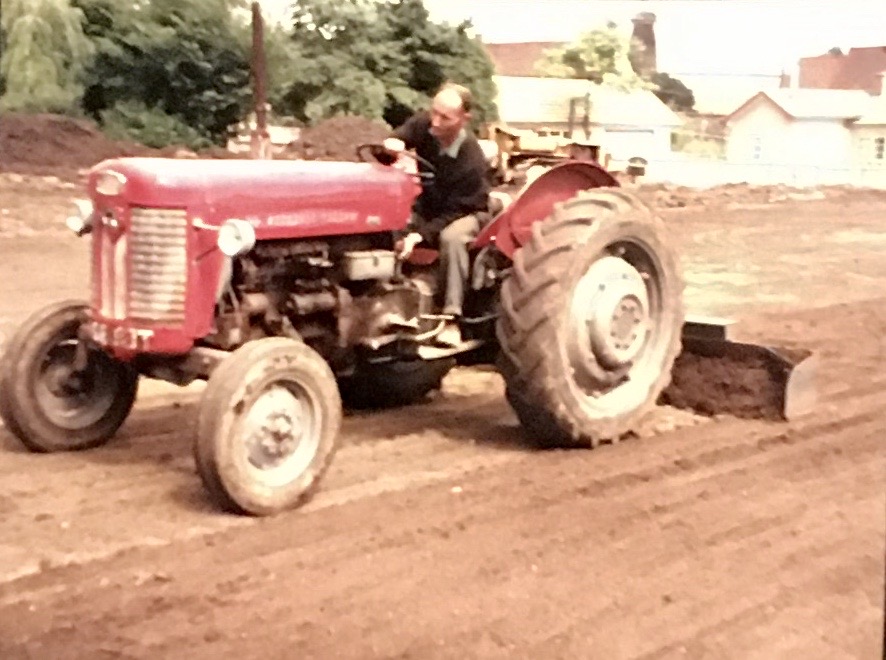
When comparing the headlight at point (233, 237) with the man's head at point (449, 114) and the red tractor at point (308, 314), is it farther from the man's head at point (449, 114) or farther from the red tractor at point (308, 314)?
the man's head at point (449, 114)

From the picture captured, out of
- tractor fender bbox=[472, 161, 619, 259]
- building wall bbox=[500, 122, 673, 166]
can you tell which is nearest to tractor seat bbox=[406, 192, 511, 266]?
Answer: tractor fender bbox=[472, 161, 619, 259]

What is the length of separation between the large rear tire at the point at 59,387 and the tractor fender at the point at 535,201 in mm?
1145

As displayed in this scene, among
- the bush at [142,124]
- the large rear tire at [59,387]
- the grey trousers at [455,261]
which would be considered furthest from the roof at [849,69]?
the bush at [142,124]

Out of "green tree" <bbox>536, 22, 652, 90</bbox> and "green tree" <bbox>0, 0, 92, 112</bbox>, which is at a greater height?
"green tree" <bbox>0, 0, 92, 112</bbox>

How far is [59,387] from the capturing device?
142 inches

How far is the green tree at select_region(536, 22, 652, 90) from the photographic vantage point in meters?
4.37

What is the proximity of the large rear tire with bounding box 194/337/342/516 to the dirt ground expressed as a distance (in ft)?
0.25

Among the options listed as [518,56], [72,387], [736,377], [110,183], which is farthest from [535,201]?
[72,387]

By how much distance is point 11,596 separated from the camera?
256cm

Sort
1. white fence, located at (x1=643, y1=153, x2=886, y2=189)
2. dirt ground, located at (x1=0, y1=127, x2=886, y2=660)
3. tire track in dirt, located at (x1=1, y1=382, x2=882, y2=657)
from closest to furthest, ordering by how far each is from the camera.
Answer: dirt ground, located at (x1=0, y1=127, x2=886, y2=660) < tire track in dirt, located at (x1=1, y1=382, x2=882, y2=657) < white fence, located at (x1=643, y1=153, x2=886, y2=189)

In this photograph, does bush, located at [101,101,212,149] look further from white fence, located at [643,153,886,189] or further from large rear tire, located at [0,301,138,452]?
large rear tire, located at [0,301,138,452]

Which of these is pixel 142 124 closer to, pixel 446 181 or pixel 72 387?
pixel 446 181

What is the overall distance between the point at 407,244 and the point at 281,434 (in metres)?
0.91

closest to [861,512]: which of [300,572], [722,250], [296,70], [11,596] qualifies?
[300,572]
